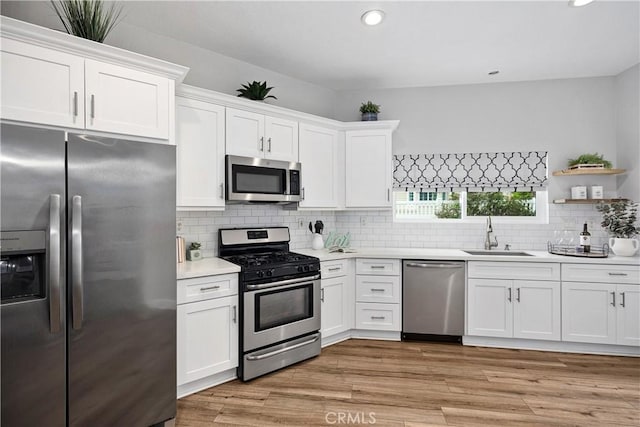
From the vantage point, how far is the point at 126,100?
1.99 metres

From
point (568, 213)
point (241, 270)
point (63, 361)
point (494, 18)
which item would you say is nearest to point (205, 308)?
point (241, 270)

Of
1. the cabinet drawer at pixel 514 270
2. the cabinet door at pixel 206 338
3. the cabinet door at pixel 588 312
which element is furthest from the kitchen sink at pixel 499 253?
the cabinet door at pixel 206 338

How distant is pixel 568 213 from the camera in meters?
3.65

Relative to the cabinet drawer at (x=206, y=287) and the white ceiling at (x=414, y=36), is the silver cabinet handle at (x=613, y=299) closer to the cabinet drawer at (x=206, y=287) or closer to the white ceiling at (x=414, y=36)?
the white ceiling at (x=414, y=36)

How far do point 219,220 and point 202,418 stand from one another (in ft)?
5.30

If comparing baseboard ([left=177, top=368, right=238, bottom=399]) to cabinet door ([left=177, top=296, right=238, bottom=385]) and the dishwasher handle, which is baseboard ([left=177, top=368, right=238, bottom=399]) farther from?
the dishwasher handle

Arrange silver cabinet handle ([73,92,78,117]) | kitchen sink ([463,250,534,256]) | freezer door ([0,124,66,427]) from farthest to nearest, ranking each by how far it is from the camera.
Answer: kitchen sink ([463,250,534,256])
silver cabinet handle ([73,92,78,117])
freezer door ([0,124,66,427])

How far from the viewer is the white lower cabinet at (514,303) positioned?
10.4ft

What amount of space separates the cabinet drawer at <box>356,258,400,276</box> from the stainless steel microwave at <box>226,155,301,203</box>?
966 mm

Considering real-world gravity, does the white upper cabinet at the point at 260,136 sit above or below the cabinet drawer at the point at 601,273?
above

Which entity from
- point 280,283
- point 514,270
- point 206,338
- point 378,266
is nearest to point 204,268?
point 206,338

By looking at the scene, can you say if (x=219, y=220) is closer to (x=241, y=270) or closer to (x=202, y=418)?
(x=241, y=270)

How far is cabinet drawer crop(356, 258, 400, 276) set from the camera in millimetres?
3434

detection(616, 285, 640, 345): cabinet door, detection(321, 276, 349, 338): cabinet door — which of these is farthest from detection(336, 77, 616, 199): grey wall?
detection(321, 276, 349, 338): cabinet door
